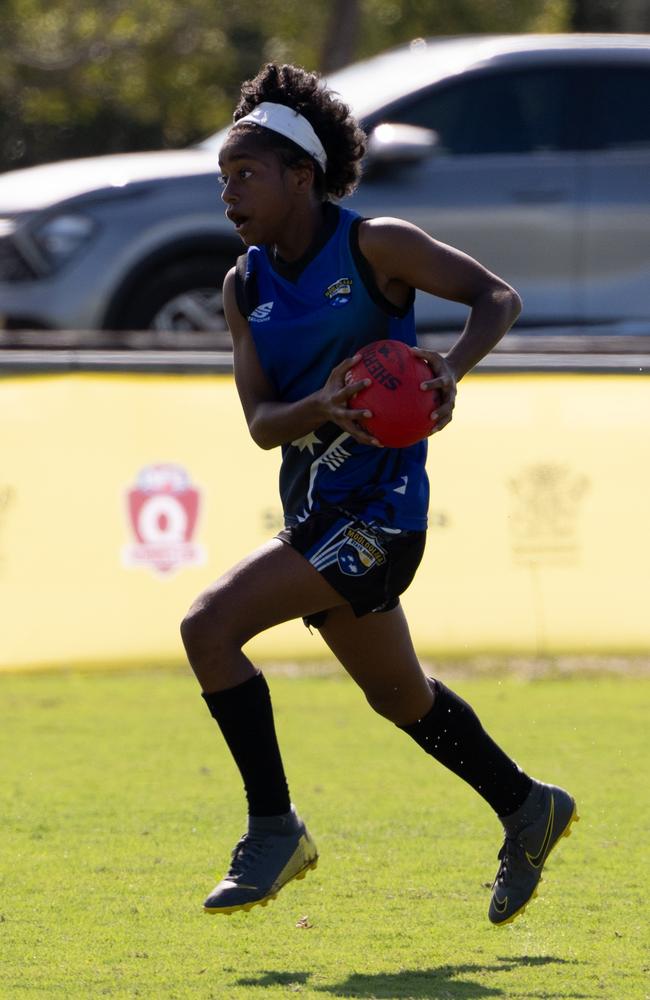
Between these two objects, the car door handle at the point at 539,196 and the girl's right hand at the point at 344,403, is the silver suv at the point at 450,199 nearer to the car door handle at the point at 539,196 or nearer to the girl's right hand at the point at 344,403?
the car door handle at the point at 539,196

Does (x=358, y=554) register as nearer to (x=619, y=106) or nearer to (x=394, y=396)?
(x=394, y=396)

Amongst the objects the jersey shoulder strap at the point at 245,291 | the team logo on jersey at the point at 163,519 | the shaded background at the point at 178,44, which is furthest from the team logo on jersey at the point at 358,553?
the shaded background at the point at 178,44

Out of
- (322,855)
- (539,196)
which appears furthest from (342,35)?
(322,855)

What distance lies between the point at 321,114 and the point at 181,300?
5877 millimetres

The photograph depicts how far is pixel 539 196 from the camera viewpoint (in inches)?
417

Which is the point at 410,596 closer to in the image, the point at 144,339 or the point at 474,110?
the point at 144,339

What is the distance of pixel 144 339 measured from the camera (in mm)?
9086

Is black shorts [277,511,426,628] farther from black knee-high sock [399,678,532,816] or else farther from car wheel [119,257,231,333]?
car wheel [119,257,231,333]

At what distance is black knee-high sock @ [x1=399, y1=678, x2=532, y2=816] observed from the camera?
4.80m

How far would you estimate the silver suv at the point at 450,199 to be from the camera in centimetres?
1016

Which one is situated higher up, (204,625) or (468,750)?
(204,625)

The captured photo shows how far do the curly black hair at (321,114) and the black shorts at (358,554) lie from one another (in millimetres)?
889

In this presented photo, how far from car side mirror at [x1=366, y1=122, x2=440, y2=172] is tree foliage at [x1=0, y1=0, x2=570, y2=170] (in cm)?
1518

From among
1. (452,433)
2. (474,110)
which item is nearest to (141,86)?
(474,110)
